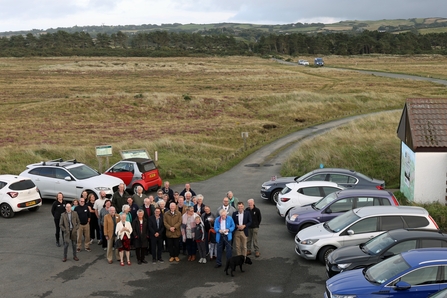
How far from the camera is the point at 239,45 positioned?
184m

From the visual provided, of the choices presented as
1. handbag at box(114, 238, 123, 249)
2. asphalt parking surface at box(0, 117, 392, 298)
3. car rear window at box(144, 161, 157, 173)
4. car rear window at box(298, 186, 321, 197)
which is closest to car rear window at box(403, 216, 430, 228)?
asphalt parking surface at box(0, 117, 392, 298)

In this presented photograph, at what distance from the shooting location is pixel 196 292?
12.4m

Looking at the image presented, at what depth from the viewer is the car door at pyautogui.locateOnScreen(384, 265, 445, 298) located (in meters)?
9.75

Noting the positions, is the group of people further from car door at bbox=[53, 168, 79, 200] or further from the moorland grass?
the moorland grass

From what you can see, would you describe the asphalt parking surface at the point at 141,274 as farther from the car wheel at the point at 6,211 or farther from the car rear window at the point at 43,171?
the car rear window at the point at 43,171

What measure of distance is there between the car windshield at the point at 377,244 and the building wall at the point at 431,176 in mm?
7456

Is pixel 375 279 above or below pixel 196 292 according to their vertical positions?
above

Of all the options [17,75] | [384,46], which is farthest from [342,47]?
[17,75]

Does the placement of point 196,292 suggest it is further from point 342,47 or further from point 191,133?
point 342,47

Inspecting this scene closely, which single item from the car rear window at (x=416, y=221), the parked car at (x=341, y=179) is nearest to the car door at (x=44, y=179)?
the parked car at (x=341, y=179)

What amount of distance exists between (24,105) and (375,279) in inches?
2106

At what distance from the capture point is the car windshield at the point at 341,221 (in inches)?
556

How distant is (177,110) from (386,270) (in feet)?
152

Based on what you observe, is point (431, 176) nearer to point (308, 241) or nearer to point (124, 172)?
point (308, 241)
